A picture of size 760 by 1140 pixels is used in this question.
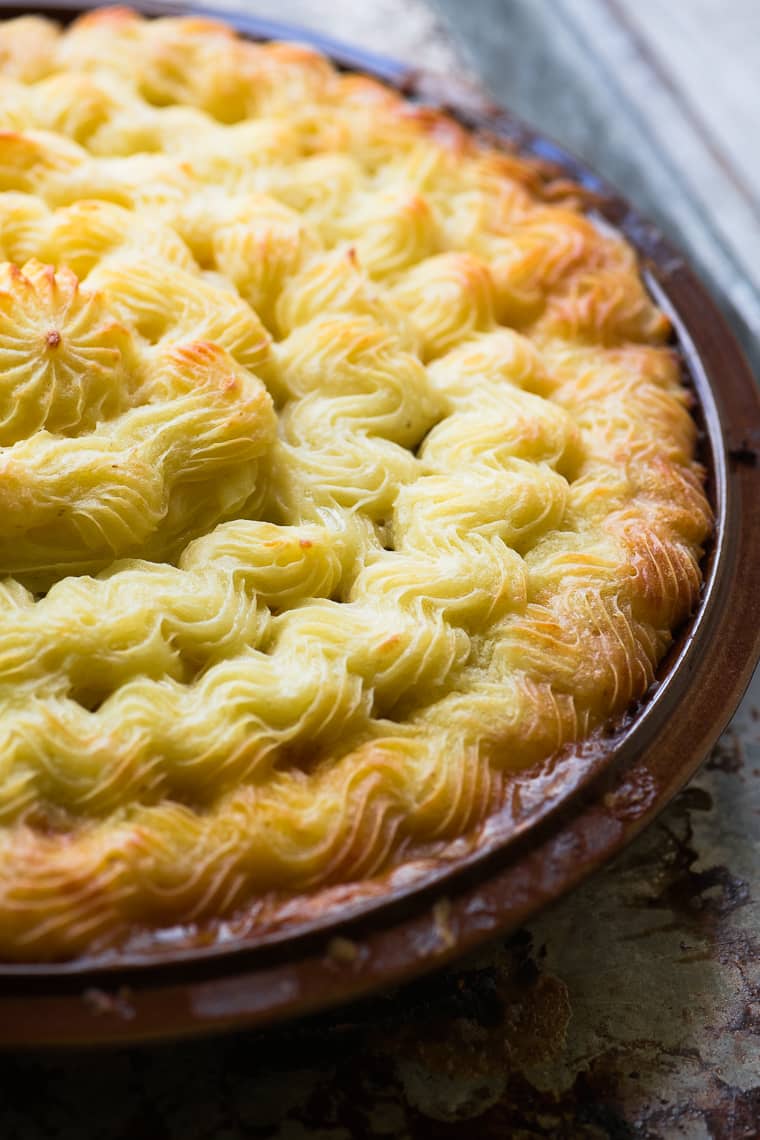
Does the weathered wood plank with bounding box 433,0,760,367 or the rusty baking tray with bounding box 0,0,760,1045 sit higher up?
the weathered wood plank with bounding box 433,0,760,367

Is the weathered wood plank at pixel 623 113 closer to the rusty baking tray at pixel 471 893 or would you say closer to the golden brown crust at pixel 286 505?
the golden brown crust at pixel 286 505

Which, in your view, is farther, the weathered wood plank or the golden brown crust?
the weathered wood plank

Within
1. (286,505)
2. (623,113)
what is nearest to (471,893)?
(286,505)

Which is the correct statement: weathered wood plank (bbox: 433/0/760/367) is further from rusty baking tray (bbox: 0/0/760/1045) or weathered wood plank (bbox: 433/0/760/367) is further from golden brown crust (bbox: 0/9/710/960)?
rusty baking tray (bbox: 0/0/760/1045)

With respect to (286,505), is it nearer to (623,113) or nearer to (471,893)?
(471,893)

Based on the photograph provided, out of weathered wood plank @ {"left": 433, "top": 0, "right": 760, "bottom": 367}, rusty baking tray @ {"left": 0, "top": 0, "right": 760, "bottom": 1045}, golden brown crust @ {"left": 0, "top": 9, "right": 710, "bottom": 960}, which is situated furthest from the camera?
weathered wood plank @ {"left": 433, "top": 0, "right": 760, "bottom": 367}

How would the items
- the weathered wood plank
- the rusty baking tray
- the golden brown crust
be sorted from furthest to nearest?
the weathered wood plank < the golden brown crust < the rusty baking tray

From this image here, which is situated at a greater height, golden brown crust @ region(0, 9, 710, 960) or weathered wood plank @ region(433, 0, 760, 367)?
weathered wood plank @ region(433, 0, 760, 367)

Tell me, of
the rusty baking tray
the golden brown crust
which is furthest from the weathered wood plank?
the rusty baking tray
